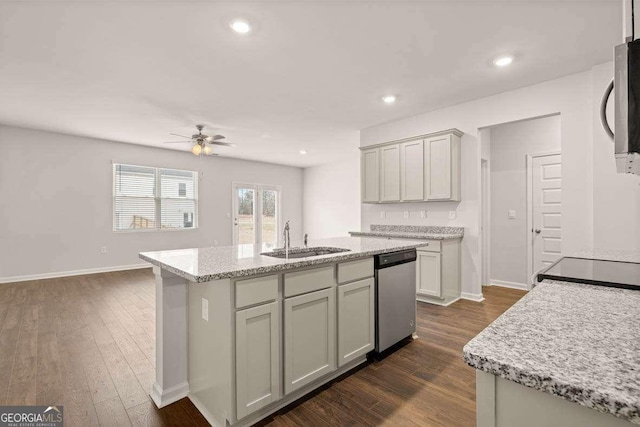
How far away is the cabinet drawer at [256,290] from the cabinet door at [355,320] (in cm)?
59

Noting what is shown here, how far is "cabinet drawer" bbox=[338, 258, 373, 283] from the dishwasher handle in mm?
71

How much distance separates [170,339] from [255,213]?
675 centimetres

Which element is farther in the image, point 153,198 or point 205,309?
point 153,198

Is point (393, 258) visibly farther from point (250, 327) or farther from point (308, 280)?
point (250, 327)

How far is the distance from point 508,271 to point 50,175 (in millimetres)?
8005

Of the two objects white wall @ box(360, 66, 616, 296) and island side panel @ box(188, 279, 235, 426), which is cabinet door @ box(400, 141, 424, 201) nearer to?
white wall @ box(360, 66, 616, 296)

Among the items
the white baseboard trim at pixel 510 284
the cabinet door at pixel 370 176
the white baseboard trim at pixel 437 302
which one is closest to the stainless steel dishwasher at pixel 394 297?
the white baseboard trim at pixel 437 302

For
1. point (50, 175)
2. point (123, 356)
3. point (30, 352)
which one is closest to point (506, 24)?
point (123, 356)

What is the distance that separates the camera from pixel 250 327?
66.1 inches

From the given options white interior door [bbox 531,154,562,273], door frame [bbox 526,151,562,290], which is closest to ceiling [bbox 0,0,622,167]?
door frame [bbox 526,151,562,290]

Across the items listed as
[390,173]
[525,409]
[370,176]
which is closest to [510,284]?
[390,173]

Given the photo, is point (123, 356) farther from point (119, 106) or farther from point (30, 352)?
point (119, 106)

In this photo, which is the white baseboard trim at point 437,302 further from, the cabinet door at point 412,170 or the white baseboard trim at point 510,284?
the cabinet door at point 412,170

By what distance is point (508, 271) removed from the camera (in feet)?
15.8
